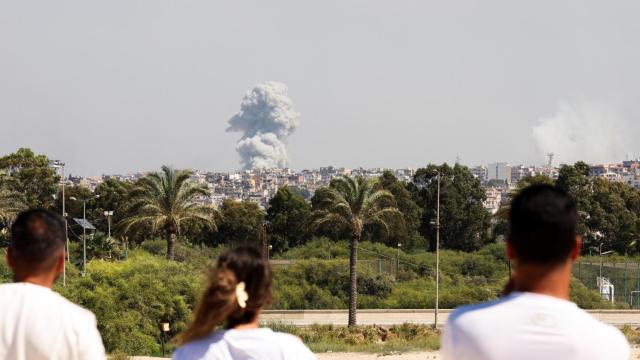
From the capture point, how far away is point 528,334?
3.16 metres

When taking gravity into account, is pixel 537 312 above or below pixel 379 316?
above

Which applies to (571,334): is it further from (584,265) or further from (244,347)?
(584,265)

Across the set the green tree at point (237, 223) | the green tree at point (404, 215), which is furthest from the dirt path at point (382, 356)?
the green tree at point (237, 223)

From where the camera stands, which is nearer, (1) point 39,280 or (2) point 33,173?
(1) point 39,280

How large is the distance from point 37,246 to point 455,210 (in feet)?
210

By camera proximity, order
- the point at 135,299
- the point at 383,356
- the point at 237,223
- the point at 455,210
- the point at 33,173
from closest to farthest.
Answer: the point at 383,356 < the point at 135,299 < the point at 33,173 < the point at 455,210 < the point at 237,223

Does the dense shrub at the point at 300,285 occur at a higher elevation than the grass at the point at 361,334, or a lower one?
higher

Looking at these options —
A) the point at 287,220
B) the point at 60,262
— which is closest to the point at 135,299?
the point at 60,262

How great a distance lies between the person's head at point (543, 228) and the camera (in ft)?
10.6

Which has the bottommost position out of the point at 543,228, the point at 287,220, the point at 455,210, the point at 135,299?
the point at 135,299

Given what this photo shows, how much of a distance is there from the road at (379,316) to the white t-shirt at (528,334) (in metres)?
34.1

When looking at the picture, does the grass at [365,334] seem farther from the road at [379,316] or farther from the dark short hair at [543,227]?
the dark short hair at [543,227]

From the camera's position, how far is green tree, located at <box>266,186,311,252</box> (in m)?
66.2

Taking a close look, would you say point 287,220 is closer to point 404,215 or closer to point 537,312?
point 404,215
